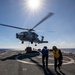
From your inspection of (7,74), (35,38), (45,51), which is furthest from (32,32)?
(7,74)

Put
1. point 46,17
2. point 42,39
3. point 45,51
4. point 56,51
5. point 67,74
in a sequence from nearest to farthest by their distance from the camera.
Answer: point 67,74
point 56,51
point 45,51
point 46,17
point 42,39

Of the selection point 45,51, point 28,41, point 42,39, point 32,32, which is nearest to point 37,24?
point 32,32

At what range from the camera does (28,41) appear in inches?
1762

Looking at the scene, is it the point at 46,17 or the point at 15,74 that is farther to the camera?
the point at 46,17

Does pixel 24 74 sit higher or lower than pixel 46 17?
lower

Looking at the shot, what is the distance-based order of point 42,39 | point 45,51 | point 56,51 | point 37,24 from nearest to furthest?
point 56,51
point 45,51
point 37,24
point 42,39

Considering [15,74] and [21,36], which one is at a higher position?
[21,36]

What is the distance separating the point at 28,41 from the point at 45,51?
3093cm

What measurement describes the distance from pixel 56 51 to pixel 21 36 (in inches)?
1227

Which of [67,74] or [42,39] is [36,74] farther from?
[42,39]

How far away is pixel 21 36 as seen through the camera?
42.2 metres

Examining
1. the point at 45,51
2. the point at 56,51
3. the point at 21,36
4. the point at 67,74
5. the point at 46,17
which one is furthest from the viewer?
the point at 21,36

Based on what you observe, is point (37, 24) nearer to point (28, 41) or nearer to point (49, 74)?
point (28, 41)

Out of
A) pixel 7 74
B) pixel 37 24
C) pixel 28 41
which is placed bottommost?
pixel 7 74
